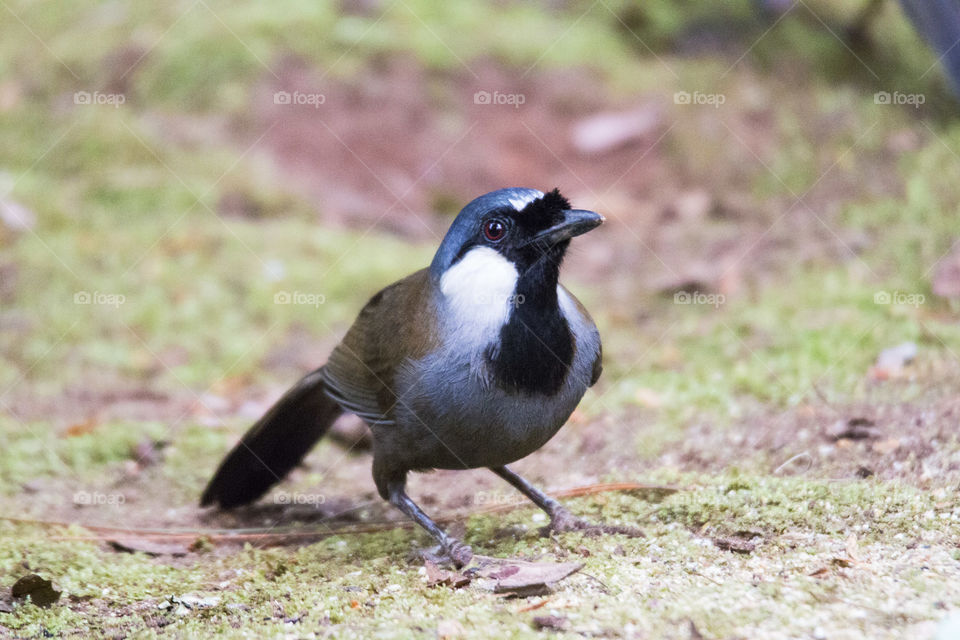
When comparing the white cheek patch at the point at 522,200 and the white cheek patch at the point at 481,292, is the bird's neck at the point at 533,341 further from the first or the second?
the white cheek patch at the point at 522,200

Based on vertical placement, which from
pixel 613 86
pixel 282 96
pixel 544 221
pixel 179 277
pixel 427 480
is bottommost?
pixel 427 480

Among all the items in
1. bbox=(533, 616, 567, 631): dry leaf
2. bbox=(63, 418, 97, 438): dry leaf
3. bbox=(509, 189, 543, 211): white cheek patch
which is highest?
bbox=(509, 189, 543, 211): white cheek patch

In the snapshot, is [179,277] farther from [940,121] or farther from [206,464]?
[940,121]

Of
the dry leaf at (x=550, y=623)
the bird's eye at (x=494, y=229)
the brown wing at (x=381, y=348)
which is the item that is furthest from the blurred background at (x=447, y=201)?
the dry leaf at (x=550, y=623)

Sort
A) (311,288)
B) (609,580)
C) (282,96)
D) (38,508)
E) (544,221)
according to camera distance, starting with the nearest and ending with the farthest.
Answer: (609,580), (544,221), (38,508), (311,288), (282,96)

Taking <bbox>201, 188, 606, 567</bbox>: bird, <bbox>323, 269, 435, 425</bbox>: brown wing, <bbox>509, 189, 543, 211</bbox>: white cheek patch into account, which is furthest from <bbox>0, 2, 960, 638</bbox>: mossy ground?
<bbox>509, 189, 543, 211</bbox>: white cheek patch

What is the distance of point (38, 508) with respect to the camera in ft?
14.5

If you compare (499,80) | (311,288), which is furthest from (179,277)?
(499,80)

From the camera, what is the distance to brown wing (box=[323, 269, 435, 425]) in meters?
3.79

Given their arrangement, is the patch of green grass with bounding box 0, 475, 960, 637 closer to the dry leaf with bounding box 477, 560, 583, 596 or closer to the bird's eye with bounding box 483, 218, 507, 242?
the dry leaf with bounding box 477, 560, 583, 596

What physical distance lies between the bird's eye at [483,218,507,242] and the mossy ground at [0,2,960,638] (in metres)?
1.11

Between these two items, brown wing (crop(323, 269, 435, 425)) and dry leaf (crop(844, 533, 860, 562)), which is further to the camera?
brown wing (crop(323, 269, 435, 425))

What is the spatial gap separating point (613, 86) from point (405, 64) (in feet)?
5.77

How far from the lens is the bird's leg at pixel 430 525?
350cm
